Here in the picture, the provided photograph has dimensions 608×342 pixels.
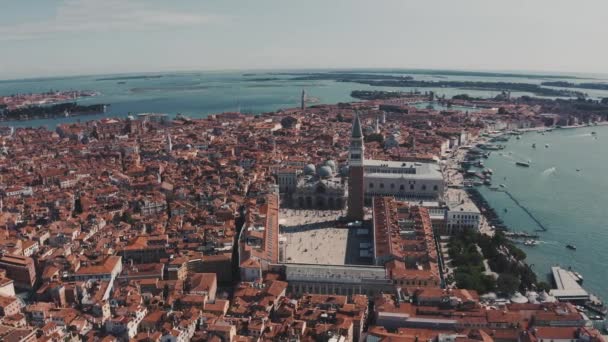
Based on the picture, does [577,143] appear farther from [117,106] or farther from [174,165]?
[117,106]

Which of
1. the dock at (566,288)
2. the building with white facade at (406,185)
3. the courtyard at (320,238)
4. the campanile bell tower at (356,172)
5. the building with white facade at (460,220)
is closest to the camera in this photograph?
the dock at (566,288)

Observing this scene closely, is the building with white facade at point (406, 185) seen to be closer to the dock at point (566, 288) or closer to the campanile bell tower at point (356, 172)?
the campanile bell tower at point (356, 172)

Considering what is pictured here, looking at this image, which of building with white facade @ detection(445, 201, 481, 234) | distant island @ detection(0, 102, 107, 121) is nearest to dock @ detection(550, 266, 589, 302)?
building with white facade @ detection(445, 201, 481, 234)

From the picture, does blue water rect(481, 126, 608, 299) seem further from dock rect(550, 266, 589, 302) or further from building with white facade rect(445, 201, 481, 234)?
building with white facade rect(445, 201, 481, 234)

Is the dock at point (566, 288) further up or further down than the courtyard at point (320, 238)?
further down

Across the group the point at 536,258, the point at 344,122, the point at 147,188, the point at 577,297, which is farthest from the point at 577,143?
the point at 147,188

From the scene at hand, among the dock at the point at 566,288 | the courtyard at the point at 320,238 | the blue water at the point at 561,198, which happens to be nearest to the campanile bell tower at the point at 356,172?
the courtyard at the point at 320,238

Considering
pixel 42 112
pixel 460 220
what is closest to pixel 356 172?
pixel 460 220
